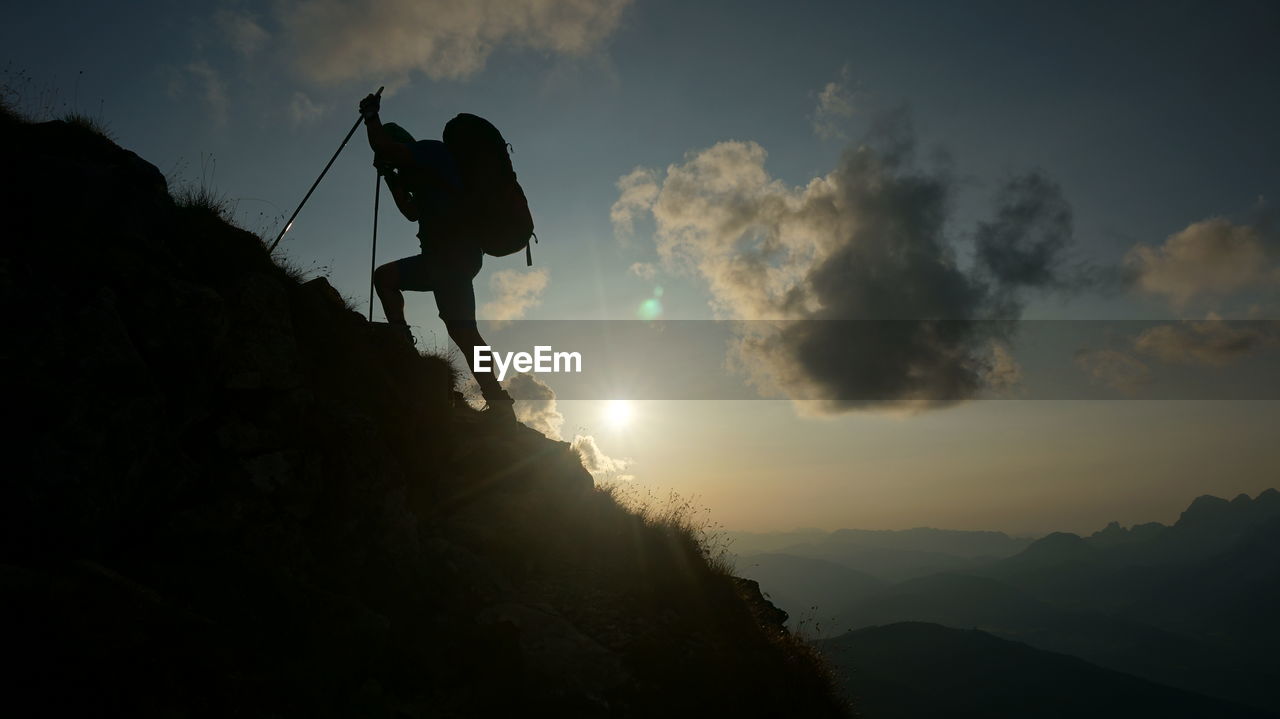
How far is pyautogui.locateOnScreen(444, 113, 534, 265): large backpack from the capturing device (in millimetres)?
7105

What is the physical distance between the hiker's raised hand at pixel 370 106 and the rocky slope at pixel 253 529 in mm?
2128

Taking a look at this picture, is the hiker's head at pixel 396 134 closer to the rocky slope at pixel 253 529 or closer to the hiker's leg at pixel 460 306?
the hiker's leg at pixel 460 306

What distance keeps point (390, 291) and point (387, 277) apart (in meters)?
0.20

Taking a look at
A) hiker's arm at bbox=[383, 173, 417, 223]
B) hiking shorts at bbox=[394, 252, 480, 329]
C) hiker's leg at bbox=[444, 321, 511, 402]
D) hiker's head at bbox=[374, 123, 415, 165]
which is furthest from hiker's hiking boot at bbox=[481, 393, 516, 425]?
hiker's head at bbox=[374, 123, 415, 165]

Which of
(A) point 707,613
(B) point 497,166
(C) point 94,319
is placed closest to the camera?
(C) point 94,319

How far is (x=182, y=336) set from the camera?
5.68 meters

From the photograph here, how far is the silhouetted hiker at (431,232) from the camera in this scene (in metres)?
7.16

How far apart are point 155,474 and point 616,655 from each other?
473 cm

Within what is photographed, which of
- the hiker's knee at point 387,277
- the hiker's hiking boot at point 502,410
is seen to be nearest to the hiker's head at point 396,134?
the hiker's knee at point 387,277

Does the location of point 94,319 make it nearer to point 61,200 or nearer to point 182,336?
point 182,336

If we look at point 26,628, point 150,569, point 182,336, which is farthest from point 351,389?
point 26,628

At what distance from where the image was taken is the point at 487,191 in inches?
287

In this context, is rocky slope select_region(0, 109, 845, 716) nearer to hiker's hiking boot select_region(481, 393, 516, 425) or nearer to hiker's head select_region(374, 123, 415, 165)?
hiker's hiking boot select_region(481, 393, 516, 425)

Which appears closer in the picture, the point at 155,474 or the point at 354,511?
the point at 155,474
